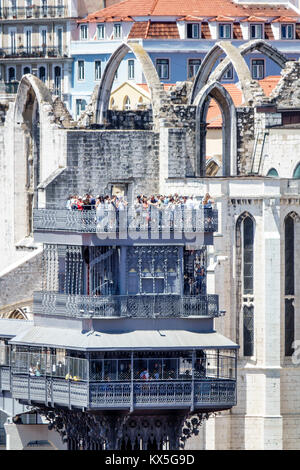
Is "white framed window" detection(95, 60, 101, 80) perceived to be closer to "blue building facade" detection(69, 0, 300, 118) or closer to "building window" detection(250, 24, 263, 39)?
"blue building facade" detection(69, 0, 300, 118)

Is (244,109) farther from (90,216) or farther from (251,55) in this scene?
(251,55)

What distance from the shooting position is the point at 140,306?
107 metres

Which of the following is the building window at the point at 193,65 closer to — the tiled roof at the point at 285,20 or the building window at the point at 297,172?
the tiled roof at the point at 285,20

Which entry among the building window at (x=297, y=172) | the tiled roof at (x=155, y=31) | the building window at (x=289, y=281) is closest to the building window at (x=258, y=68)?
the tiled roof at (x=155, y=31)

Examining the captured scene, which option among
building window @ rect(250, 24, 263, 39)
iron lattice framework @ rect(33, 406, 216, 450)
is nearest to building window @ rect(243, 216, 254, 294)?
iron lattice framework @ rect(33, 406, 216, 450)

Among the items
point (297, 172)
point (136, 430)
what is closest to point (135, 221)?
point (136, 430)

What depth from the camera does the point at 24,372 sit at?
110 meters

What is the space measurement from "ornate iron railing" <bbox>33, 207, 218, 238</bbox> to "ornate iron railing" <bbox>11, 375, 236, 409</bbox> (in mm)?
6003

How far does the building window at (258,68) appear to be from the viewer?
181 m

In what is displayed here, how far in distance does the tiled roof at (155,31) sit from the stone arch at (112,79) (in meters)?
55.2

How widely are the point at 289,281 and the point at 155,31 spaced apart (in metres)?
72.6
